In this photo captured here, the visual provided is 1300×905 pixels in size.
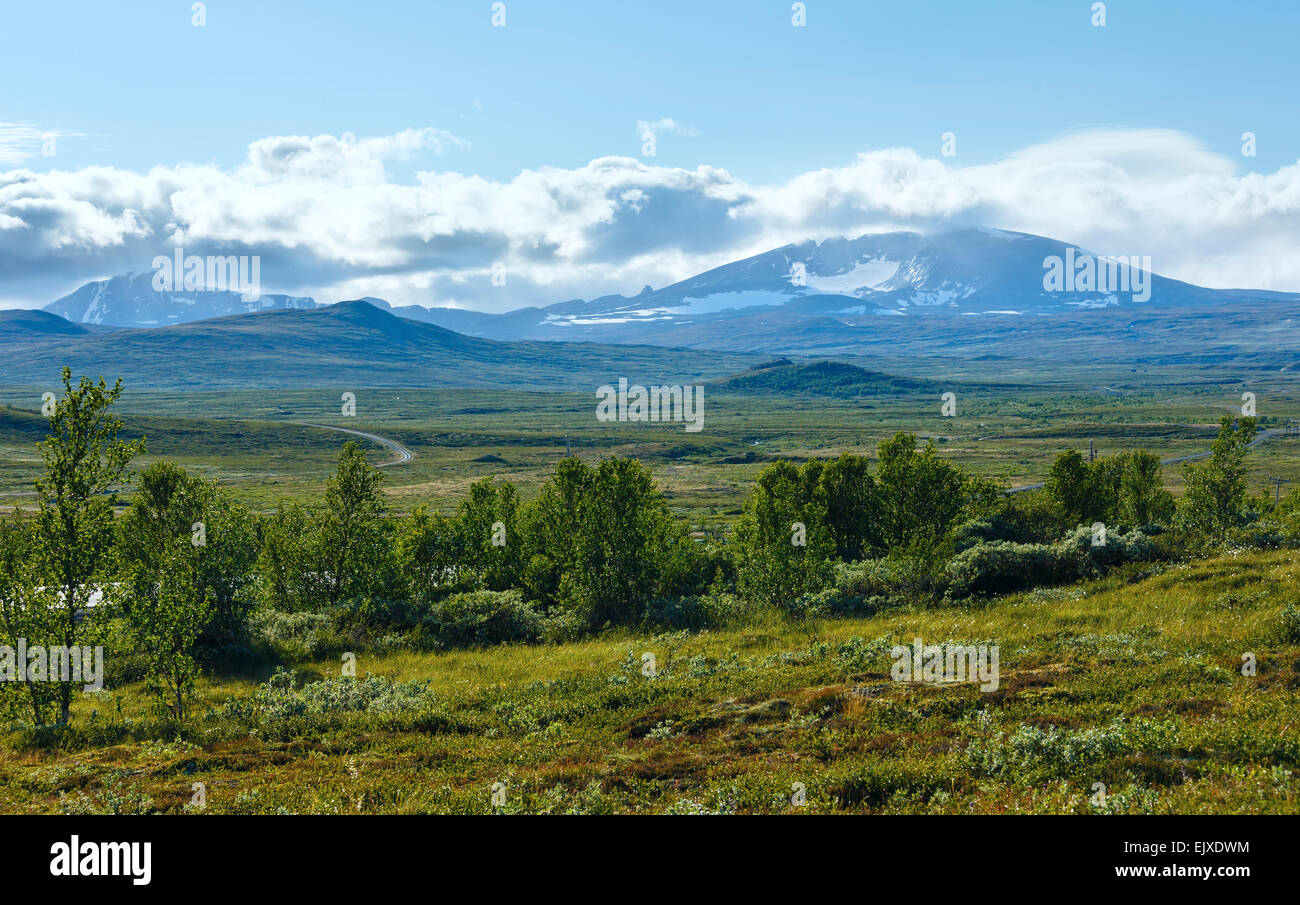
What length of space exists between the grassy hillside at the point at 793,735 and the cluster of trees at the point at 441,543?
3.16m

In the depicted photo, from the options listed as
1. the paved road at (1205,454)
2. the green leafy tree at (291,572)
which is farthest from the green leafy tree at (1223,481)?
the paved road at (1205,454)

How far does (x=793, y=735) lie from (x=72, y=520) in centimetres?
1832

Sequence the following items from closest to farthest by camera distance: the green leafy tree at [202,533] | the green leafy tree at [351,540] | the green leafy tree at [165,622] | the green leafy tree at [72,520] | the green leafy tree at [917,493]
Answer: the green leafy tree at [72,520] < the green leafy tree at [165,622] < the green leafy tree at [202,533] < the green leafy tree at [351,540] < the green leafy tree at [917,493]

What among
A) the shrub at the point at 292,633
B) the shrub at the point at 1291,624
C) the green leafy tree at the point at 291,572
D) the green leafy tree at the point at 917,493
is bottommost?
the shrub at the point at 292,633

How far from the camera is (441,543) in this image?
139 feet

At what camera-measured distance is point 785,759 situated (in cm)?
1395

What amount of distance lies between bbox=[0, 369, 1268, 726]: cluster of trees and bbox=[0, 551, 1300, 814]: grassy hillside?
3160 mm

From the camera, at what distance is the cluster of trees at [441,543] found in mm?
20094

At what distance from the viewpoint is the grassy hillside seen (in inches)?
467

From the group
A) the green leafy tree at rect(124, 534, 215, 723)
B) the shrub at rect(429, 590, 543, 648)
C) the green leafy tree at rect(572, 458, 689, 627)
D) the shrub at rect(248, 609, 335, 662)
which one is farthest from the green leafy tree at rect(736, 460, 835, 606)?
the green leafy tree at rect(124, 534, 215, 723)

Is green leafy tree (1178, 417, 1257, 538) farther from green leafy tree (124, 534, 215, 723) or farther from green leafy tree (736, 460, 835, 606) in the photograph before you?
green leafy tree (124, 534, 215, 723)

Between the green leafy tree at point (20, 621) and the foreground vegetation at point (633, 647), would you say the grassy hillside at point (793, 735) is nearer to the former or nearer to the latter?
the foreground vegetation at point (633, 647)

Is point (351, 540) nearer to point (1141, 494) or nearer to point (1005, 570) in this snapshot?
point (1005, 570)
